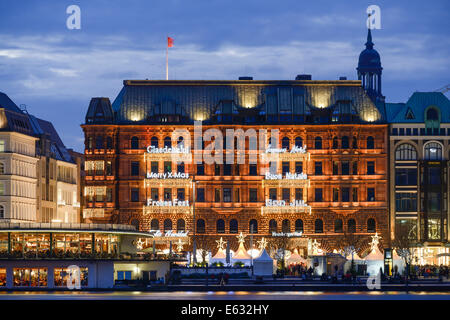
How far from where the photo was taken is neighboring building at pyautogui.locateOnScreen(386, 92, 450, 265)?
17375 centimetres

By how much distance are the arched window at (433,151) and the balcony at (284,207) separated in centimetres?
1797

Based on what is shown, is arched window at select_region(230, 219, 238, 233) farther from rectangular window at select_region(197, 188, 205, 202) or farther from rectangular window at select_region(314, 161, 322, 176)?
rectangular window at select_region(314, 161, 322, 176)

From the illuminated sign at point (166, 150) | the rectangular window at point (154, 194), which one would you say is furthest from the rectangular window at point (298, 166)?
the rectangular window at point (154, 194)

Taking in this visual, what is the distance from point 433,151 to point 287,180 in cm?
2050

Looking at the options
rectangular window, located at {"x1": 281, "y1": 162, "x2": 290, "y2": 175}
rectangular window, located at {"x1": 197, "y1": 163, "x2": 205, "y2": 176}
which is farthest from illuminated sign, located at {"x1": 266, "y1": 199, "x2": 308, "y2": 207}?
rectangular window, located at {"x1": 197, "y1": 163, "x2": 205, "y2": 176}

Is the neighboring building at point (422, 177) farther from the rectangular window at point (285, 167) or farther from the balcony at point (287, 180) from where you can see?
the rectangular window at point (285, 167)

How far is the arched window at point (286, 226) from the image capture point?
173875 mm

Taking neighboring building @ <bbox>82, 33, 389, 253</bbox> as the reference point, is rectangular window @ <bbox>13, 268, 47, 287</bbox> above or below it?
below

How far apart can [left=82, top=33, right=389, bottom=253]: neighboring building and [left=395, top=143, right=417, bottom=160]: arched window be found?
1.88 metres

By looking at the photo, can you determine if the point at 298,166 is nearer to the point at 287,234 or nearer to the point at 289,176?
the point at 289,176
